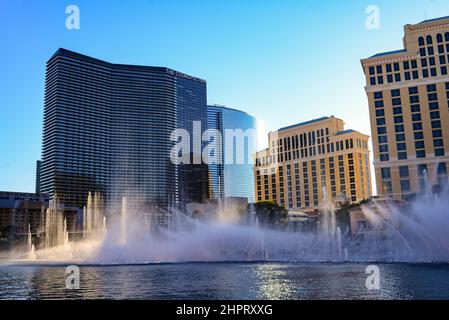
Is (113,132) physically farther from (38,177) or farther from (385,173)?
(385,173)

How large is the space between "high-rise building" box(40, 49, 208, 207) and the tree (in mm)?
68790

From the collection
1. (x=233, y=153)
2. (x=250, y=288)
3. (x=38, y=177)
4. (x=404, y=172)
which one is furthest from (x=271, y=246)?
(x=233, y=153)

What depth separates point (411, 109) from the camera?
81.8 m

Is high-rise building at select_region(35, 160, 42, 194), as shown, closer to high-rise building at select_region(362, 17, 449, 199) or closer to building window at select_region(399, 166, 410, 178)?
high-rise building at select_region(362, 17, 449, 199)

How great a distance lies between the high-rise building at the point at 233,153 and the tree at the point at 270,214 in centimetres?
8148

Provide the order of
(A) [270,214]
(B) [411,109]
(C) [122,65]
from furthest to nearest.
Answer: (C) [122,65] → (A) [270,214] → (B) [411,109]

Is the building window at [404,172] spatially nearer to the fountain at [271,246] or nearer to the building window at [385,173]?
the building window at [385,173]

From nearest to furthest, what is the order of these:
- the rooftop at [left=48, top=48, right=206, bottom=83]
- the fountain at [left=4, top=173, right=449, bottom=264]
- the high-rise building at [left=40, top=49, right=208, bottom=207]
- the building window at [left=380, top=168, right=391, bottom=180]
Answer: the fountain at [left=4, top=173, right=449, bottom=264], the building window at [left=380, top=168, right=391, bottom=180], the rooftop at [left=48, top=48, right=206, bottom=83], the high-rise building at [left=40, top=49, right=208, bottom=207]

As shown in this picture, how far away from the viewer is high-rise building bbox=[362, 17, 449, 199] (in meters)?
77.6

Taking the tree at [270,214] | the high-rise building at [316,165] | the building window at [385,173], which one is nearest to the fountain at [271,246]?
the building window at [385,173]

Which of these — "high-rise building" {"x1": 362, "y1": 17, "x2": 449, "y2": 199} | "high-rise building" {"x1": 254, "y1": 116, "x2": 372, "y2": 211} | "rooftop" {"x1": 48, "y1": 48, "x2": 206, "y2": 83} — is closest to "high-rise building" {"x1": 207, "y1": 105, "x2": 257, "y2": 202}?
"rooftop" {"x1": 48, "y1": 48, "x2": 206, "y2": 83}

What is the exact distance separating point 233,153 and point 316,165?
60.9m

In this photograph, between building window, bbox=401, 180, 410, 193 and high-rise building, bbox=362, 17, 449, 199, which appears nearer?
building window, bbox=401, 180, 410, 193
